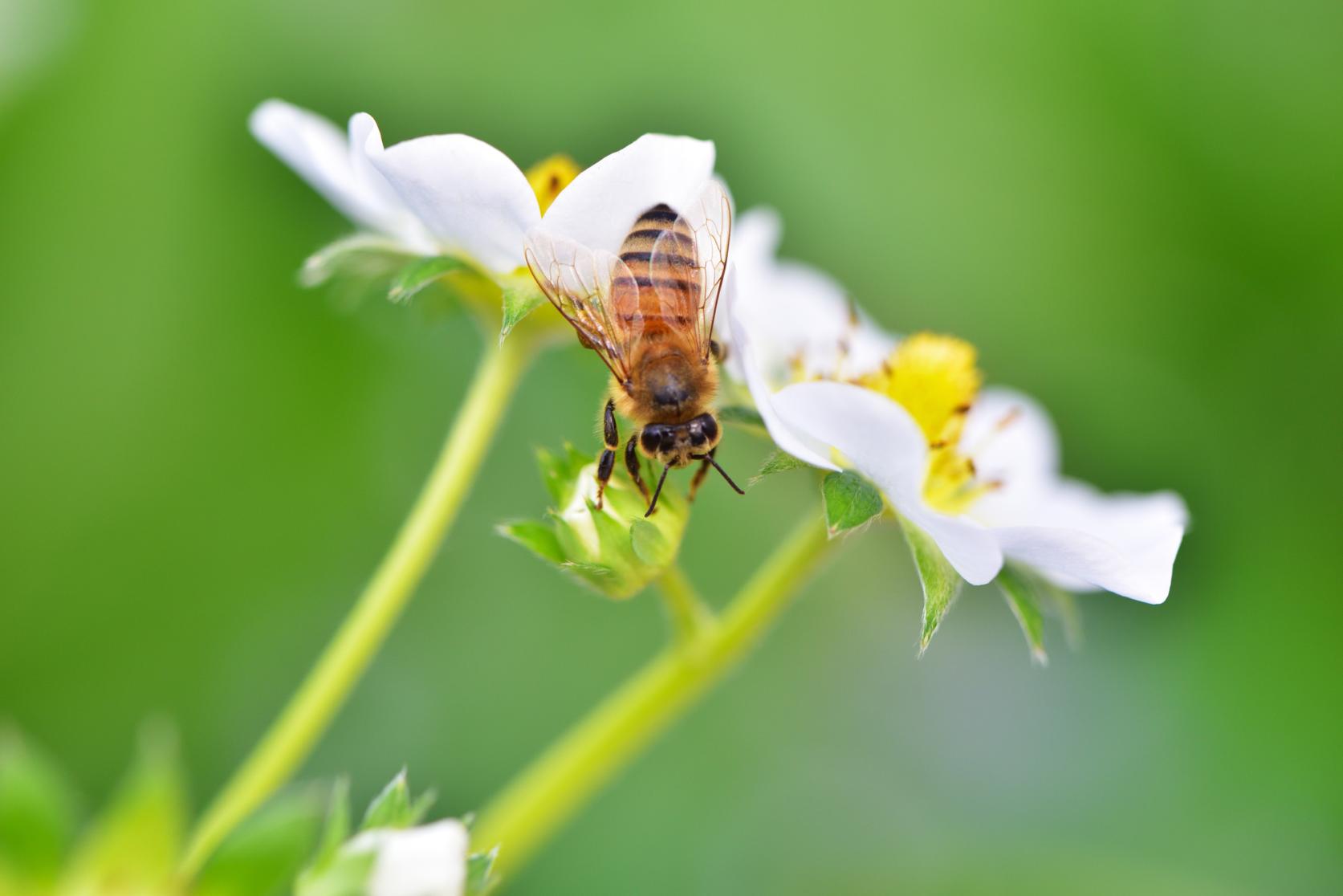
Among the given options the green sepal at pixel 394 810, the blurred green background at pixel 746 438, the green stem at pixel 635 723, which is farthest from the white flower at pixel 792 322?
the green sepal at pixel 394 810

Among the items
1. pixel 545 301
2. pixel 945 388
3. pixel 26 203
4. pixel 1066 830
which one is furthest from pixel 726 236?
pixel 1066 830

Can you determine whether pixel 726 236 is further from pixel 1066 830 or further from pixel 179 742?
pixel 1066 830

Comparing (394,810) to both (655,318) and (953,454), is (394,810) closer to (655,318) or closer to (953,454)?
(655,318)

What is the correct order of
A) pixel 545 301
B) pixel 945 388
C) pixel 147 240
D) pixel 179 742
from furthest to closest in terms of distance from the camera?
1. pixel 147 240
2. pixel 179 742
3. pixel 945 388
4. pixel 545 301

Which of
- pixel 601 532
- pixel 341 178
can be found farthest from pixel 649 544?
pixel 341 178

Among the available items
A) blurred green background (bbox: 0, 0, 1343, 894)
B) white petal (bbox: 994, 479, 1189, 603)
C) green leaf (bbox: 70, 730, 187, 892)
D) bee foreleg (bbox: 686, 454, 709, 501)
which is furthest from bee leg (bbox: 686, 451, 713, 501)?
blurred green background (bbox: 0, 0, 1343, 894)

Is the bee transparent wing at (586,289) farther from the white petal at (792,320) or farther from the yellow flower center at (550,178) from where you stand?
the white petal at (792,320)
